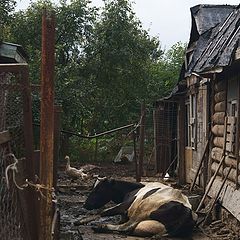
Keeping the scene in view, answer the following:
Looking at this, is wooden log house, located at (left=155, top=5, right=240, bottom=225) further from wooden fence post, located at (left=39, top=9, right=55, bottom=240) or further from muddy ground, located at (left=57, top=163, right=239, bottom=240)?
wooden fence post, located at (left=39, top=9, right=55, bottom=240)

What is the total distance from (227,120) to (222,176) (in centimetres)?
120

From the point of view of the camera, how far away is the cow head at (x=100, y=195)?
11.0 metres

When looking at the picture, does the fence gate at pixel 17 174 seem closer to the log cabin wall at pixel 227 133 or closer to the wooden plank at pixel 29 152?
the wooden plank at pixel 29 152

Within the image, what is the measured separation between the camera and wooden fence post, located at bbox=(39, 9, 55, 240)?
3016mm

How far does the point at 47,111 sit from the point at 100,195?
8.01m

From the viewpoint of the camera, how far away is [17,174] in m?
3.19

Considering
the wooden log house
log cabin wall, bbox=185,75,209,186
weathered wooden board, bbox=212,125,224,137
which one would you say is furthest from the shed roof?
weathered wooden board, bbox=212,125,224,137

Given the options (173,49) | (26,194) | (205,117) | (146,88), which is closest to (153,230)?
(205,117)

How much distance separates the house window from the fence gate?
11469 mm

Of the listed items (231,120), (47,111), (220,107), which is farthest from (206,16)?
(47,111)

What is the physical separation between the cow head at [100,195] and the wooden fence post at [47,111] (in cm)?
772

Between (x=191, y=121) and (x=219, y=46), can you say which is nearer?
(x=219, y=46)

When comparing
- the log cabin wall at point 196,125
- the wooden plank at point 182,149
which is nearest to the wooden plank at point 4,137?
the log cabin wall at point 196,125

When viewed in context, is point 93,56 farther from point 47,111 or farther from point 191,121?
point 47,111
